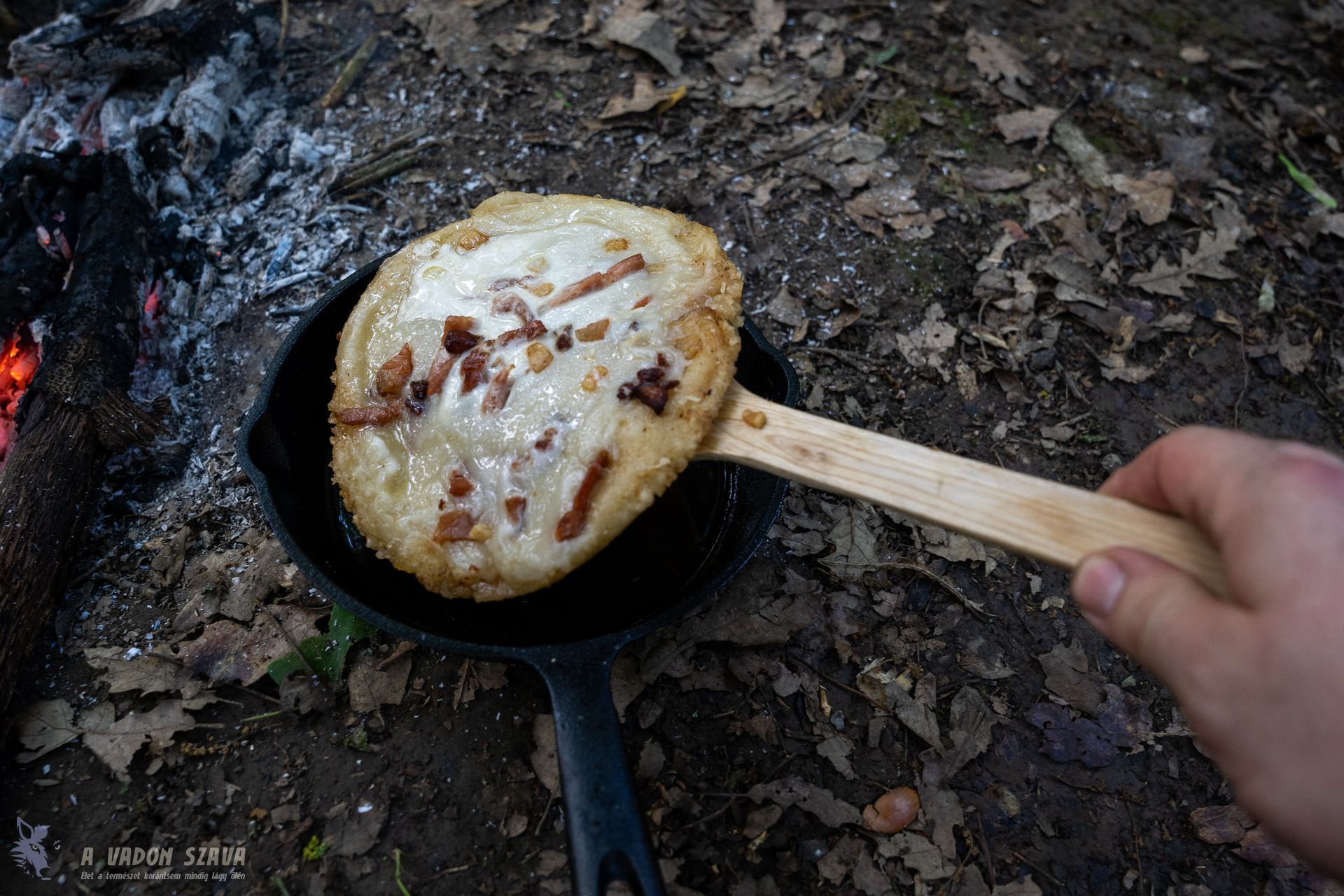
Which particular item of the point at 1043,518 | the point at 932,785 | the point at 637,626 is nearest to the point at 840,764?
the point at 932,785

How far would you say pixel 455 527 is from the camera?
7.97 feet

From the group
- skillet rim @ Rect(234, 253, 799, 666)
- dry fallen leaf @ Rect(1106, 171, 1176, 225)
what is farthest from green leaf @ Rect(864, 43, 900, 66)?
skillet rim @ Rect(234, 253, 799, 666)

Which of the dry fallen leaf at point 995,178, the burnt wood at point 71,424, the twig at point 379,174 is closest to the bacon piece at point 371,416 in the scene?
the burnt wood at point 71,424

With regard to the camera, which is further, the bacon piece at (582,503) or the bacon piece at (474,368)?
the bacon piece at (474,368)

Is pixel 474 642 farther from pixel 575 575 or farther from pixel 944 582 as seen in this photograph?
pixel 944 582

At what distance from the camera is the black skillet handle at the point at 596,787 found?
1.93 metres

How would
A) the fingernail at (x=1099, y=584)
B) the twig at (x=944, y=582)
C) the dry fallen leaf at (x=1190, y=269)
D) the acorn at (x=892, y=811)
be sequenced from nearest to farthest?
the fingernail at (x=1099, y=584) → the acorn at (x=892, y=811) → the twig at (x=944, y=582) → the dry fallen leaf at (x=1190, y=269)

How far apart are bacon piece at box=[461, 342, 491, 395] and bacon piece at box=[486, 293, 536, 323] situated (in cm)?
16

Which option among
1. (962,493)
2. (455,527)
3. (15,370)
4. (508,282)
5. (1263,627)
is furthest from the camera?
(15,370)

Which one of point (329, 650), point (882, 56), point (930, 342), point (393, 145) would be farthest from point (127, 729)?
point (882, 56)

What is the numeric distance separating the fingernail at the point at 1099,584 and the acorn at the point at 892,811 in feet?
4.52

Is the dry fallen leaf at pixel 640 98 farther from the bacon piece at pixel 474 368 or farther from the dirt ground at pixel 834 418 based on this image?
the bacon piece at pixel 474 368

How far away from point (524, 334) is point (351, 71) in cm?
360

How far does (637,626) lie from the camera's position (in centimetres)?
230
